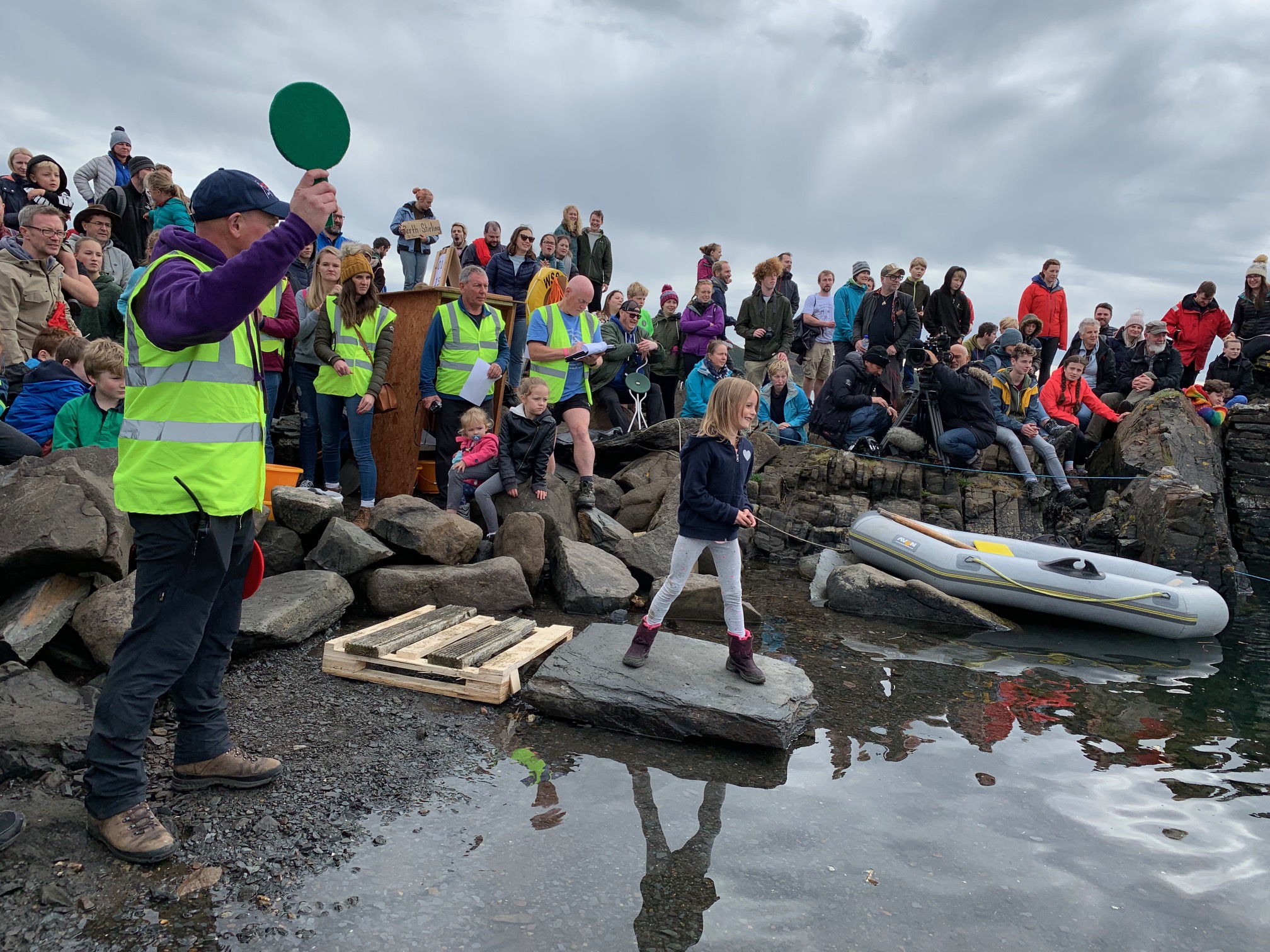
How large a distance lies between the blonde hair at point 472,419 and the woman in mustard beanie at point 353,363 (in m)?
0.85

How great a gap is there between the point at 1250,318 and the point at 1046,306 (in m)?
3.38

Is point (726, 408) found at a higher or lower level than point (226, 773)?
higher

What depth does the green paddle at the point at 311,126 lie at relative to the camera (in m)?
2.94

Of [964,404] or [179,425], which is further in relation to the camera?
[964,404]

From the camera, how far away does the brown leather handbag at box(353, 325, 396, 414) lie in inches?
305

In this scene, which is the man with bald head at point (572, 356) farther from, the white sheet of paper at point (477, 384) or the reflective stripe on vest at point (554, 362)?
the white sheet of paper at point (477, 384)

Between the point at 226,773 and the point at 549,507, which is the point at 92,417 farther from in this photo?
the point at 549,507

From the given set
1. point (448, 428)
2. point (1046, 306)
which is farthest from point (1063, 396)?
point (448, 428)

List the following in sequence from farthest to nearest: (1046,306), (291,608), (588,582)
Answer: (1046,306), (588,582), (291,608)

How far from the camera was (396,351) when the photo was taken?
8.81 meters

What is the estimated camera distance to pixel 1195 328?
13484mm

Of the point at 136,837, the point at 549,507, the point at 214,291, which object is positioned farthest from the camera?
the point at 549,507

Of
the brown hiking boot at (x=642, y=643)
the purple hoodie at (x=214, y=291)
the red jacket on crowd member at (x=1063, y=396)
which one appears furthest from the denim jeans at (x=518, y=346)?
the purple hoodie at (x=214, y=291)

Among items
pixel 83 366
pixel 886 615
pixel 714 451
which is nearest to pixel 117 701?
pixel 714 451
